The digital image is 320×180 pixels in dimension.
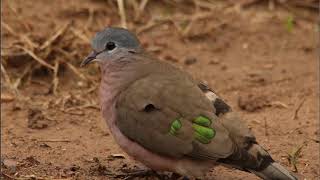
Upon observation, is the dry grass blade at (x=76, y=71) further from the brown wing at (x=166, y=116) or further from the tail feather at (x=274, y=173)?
the tail feather at (x=274, y=173)

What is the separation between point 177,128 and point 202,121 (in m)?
0.14

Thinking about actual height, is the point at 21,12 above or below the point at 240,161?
above

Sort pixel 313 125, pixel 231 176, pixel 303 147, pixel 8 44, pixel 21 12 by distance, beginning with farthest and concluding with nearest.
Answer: pixel 21 12 < pixel 8 44 < pixel 313 125 < pixel 303 147 < pixel 231 176

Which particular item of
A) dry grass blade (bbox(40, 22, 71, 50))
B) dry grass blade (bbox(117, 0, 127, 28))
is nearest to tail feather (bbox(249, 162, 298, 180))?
dry grass blade (bbox(40, 22, 71, 50))

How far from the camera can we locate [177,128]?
4.39 metres

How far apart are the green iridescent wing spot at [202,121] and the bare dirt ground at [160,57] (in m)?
0.60

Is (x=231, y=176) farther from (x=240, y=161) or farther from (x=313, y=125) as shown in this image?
(x=313, y=125)

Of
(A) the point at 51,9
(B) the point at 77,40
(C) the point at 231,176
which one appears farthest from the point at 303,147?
(A) the point at 51,9

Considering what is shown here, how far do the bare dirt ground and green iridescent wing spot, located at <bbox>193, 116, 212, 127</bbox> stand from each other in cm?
60

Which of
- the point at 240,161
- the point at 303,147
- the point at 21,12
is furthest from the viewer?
the point at 21,12

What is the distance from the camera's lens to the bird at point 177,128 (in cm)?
436

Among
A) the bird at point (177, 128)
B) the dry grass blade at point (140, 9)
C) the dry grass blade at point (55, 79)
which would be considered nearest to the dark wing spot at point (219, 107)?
the bird at point (177, 128)

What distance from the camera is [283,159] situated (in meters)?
5.15

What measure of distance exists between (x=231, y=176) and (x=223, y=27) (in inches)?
116
